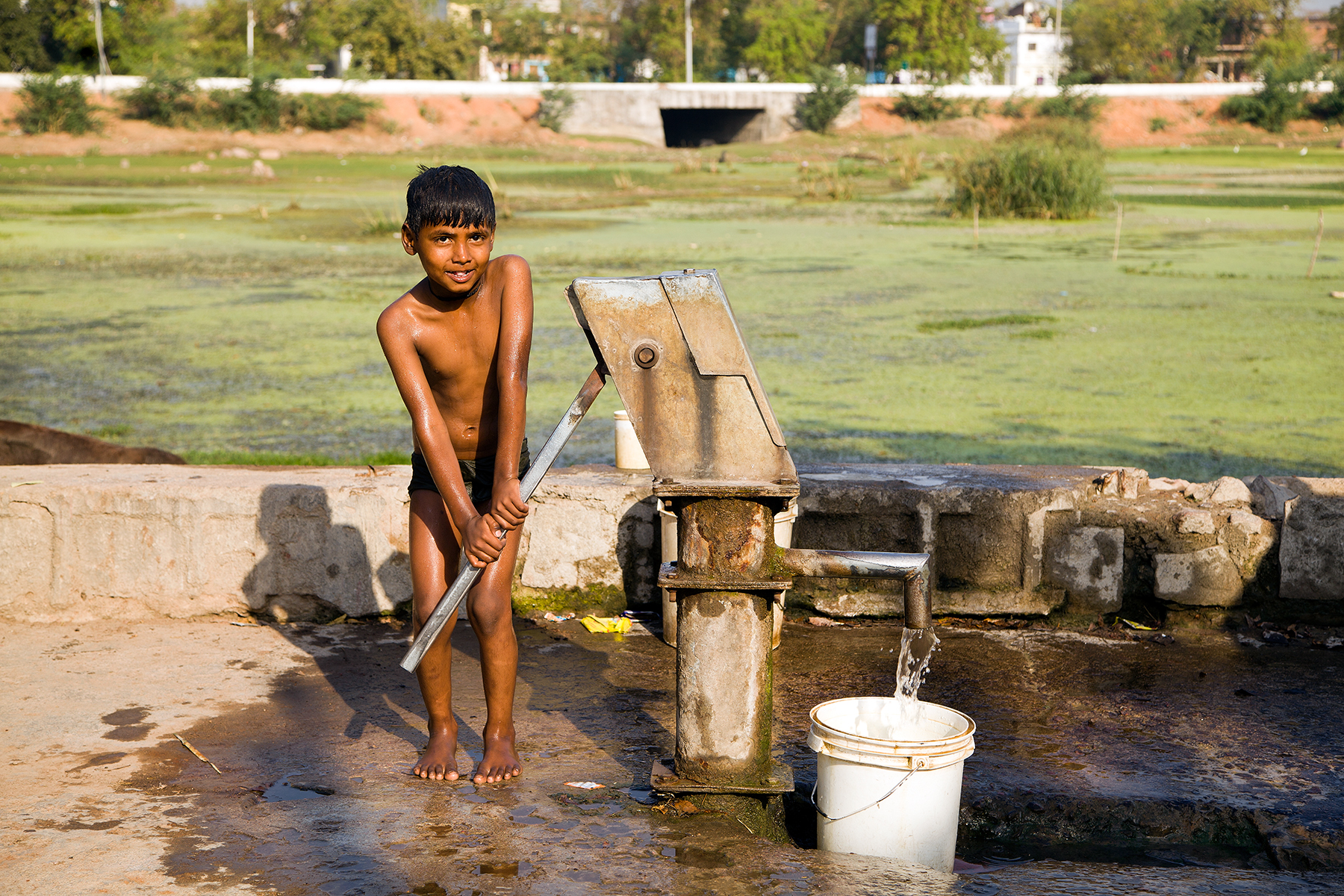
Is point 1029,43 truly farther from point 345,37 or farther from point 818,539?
point 818,539

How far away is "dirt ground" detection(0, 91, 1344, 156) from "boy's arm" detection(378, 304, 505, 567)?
42228 millimetres

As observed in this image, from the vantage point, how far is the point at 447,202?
9.29 ft

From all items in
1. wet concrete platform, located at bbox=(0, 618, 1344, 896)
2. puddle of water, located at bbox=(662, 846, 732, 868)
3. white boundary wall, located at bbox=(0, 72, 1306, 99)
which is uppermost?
white boundary wall, located at bbox=(0, 72, 1306, 99)

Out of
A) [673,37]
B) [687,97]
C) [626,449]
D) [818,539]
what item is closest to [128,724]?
Result: [626,449]

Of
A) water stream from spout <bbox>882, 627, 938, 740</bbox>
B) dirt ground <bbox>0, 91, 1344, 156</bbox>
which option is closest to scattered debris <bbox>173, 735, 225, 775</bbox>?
water stream from spout <bbox>882, 627, 938, 740</bbox>

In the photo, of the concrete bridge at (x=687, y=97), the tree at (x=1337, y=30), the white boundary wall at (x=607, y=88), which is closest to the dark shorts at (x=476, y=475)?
the white boundary wall at (x=607, y=88)

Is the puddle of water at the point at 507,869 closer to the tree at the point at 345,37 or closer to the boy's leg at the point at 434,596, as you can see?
the boy's leg at the point at 434,596

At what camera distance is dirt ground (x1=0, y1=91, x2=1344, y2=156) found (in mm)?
42688

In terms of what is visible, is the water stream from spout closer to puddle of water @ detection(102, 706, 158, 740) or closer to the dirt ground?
puddle of water @ detection(102, 706, 158, 740)

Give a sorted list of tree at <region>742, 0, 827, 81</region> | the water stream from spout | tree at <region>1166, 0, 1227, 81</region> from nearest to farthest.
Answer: the water stream from spout
tree at <region>742, 0, 827, 81</region>
tree at <region>1166, 0, 1227, 81</region>

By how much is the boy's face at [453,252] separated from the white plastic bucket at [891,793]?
125cm

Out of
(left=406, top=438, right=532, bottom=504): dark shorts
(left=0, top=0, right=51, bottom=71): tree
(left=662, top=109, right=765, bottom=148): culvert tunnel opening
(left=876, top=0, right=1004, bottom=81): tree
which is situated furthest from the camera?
(left=876, top=0, right=1004, bottom=81): tree

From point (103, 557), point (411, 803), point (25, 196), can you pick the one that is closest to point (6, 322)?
point (103, 557)

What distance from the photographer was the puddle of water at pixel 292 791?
2.88 metres
